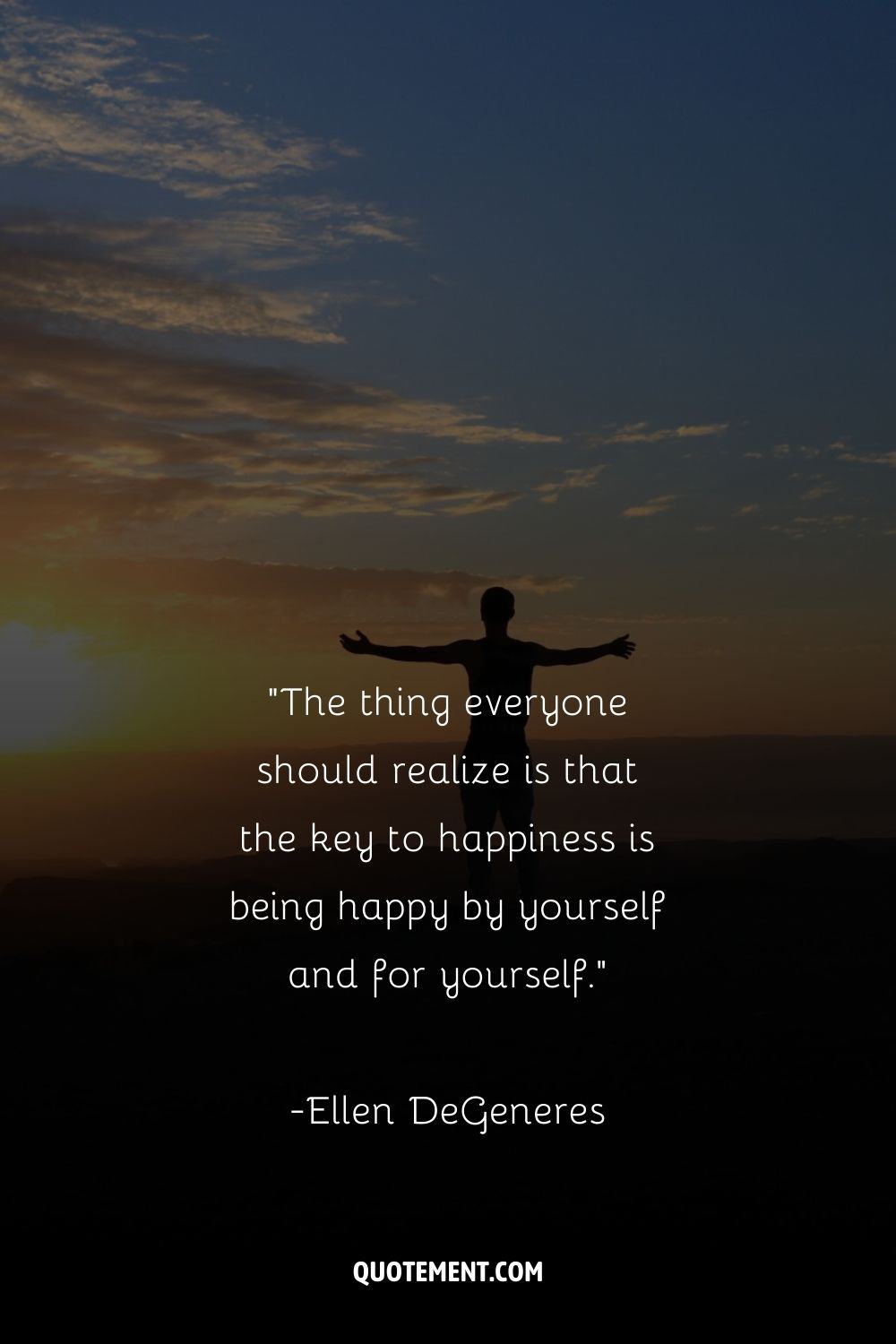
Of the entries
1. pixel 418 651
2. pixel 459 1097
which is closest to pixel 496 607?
pixel 418 651

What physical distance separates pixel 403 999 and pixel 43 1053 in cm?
220

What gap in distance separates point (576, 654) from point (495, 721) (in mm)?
910

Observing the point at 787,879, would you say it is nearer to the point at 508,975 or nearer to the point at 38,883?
the point at 508,975

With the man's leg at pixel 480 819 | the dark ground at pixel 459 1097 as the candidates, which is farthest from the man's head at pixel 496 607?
the dark ground at pixel 459 1097

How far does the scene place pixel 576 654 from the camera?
1175 cm

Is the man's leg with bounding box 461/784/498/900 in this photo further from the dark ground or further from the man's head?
the man's head

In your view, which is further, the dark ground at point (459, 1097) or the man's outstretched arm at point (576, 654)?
the man's outstretched arm at point (576, 654)

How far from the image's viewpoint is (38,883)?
2619 cm

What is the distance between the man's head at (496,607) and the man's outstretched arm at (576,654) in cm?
37

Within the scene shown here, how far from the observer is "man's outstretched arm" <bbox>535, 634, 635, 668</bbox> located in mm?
11570

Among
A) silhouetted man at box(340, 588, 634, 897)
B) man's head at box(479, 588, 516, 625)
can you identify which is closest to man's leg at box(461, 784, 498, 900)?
silhouetted man at box(340, 588, 634, 897)

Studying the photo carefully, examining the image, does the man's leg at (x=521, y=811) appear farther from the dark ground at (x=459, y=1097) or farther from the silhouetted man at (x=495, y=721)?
the dark ground at (x=459, y=1097)

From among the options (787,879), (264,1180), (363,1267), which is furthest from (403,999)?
(787,879)

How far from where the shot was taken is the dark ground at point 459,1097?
5.25 metres
